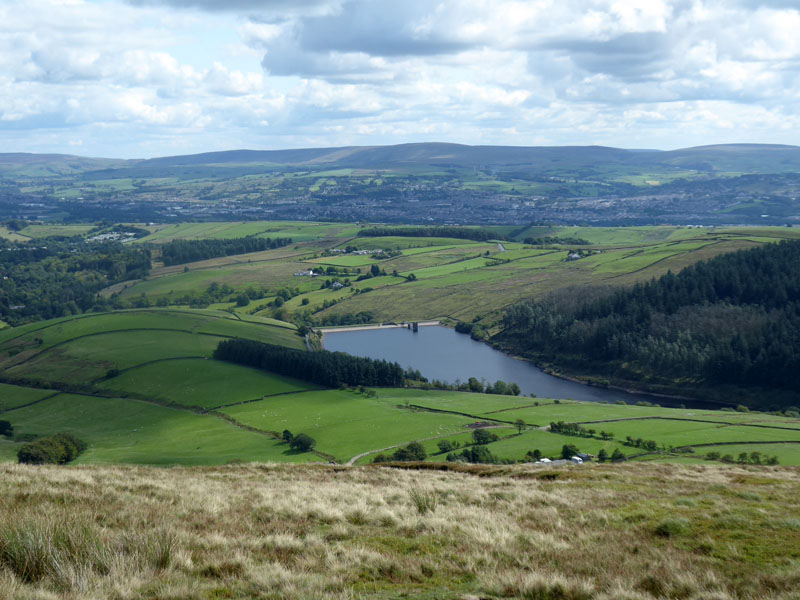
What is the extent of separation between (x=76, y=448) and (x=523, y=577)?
7046 centimetres

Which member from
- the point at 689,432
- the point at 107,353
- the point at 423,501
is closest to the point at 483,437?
the point at 689,432

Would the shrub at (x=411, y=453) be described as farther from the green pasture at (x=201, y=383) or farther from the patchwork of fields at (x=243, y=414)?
the green pasture at (x=201, y=383)

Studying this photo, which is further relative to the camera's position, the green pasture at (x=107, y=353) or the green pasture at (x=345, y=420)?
the green pasture at (x=107, y=353)

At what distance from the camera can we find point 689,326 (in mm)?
137125

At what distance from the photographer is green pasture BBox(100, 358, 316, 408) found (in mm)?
100312

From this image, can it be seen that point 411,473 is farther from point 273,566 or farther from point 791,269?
point 791,269

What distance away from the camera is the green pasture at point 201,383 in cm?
10031

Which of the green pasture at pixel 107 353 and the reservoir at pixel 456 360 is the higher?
the green pasture at pixel 107 353

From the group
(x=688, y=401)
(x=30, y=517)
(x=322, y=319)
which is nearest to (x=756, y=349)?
(x=688, y=401)

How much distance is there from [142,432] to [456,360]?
73.4m

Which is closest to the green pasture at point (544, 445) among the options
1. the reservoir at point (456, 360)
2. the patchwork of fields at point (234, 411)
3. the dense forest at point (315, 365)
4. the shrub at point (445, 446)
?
the patchwork of fields at point (234, 411)

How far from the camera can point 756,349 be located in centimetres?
12162

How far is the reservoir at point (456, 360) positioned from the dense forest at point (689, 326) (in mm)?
7836

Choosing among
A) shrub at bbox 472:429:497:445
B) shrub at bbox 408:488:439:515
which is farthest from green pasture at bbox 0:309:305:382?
shrub at bbox 408:488:439:515
